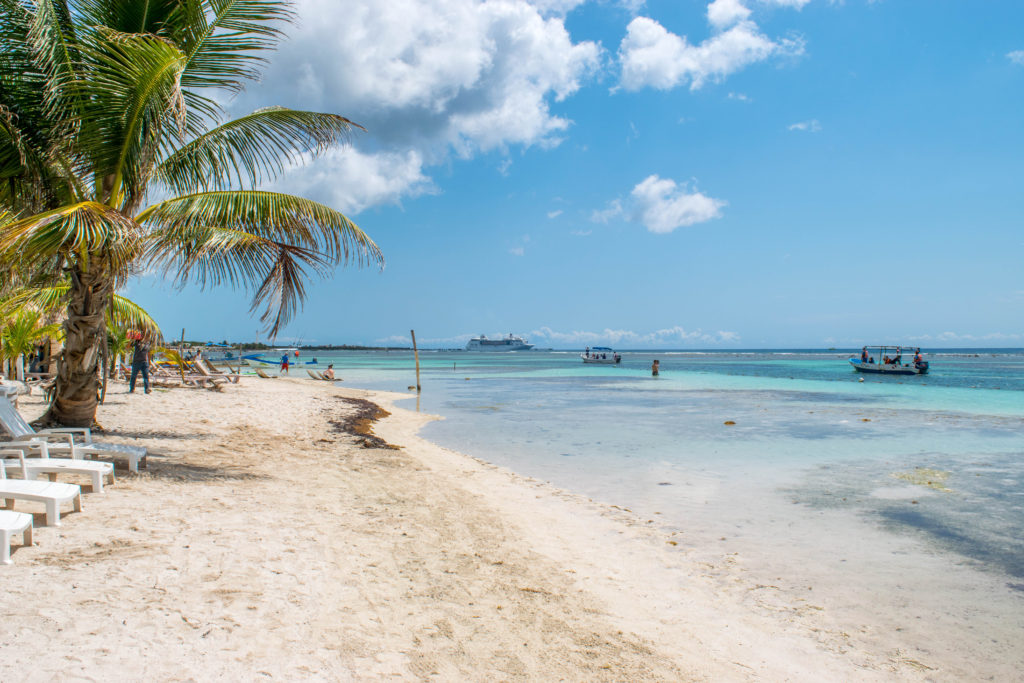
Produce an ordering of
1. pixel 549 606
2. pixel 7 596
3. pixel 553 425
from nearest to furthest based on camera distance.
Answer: pixel 7 596 → pixel 549 606 → pixel 553 425

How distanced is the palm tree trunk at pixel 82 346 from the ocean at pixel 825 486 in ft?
20.1

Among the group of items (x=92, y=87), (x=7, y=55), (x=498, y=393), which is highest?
(x=7, y=55)

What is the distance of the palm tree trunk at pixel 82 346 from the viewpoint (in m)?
7.65

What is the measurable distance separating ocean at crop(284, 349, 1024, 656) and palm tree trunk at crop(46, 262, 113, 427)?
20.1ft

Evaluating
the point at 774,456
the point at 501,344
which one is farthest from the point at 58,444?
the point at 501,344

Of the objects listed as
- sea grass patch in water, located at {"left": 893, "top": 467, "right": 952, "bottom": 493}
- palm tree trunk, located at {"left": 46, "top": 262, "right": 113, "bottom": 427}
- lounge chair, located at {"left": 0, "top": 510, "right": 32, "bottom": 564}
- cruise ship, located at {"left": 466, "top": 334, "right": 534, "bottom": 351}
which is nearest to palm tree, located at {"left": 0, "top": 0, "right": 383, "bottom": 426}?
palm tree trunk, located at {"left": 46, "top": 262, "right": 113, "bottom": 427}

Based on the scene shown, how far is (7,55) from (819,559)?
416 inches

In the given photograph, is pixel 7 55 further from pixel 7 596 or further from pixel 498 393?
pixel 498 393

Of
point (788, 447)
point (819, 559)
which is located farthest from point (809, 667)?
point (788, 447)

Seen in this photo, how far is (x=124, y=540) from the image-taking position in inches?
168

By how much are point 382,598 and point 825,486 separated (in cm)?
736

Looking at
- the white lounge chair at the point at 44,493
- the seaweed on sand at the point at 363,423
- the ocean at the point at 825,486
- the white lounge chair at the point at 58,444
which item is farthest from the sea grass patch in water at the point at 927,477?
the white lounge chair at the point at 58,444

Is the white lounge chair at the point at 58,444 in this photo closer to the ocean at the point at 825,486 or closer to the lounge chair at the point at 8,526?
the lounge chair at the point at 8,526

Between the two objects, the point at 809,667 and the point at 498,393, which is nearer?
the point at 809,667
